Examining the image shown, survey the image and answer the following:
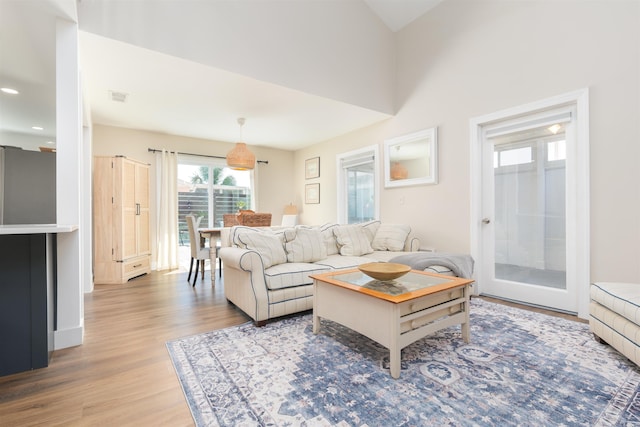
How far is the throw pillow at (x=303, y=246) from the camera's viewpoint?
3.08 metres

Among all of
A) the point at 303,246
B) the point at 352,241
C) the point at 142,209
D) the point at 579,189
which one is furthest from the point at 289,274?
the point at 142,209

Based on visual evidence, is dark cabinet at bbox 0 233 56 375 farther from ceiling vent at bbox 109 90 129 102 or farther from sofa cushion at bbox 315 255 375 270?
ceiling vent at bbox 109 90 129 102

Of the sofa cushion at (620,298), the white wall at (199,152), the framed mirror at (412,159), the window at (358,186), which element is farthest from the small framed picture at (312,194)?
the sofa cushion at (620,298)

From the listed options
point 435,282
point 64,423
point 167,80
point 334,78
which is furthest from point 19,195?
point 435,282

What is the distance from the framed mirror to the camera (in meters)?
3.94

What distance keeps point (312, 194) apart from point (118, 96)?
3.68 meters

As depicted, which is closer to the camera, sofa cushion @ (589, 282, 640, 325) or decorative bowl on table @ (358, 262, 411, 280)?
sofa cushion @ (589, 282, 640, 325)

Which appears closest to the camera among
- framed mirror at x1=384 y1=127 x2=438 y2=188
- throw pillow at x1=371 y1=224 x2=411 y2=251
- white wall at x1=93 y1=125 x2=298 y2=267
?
throw pillow at x1=371 y1=224 x2=411 y2=251

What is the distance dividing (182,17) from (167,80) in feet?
2.31

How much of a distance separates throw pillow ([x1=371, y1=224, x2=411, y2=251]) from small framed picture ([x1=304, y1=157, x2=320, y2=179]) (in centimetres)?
250

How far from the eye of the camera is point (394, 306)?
1687 millimetres

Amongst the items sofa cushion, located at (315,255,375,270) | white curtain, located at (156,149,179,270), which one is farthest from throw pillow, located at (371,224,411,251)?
white curtain, located at (156,149,179,270)

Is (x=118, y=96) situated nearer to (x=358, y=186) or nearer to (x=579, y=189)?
(x=358, y=186)

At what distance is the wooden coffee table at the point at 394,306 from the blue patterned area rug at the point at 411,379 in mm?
180
